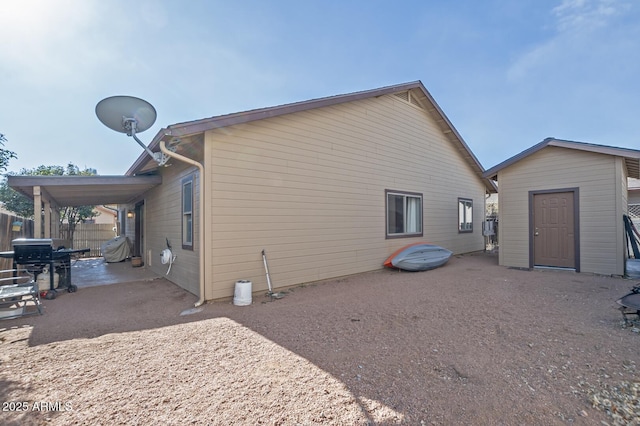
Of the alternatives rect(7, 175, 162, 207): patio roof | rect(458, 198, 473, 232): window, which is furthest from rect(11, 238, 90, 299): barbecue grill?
rect(458, 198, 473, 232): window

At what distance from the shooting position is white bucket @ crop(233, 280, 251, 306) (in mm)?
4953

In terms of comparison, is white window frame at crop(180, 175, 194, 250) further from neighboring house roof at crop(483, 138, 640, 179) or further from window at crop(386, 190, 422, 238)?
neighboring house roof at crop(483, 138, 640, 179)

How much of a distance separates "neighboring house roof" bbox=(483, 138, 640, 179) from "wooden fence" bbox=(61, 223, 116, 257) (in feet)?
56.2

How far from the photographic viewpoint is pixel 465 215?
11.8m

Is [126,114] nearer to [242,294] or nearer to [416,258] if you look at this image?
[242,294]

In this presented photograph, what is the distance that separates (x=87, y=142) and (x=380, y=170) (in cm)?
1666

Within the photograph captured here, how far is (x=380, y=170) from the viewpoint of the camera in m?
8.07

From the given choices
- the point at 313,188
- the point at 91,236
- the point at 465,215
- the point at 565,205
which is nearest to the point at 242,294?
the point at 313,188

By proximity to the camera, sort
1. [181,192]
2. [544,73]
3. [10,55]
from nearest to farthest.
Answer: [10,55] → [181,192] → [544,73]

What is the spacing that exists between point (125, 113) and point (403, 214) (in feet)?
23.5

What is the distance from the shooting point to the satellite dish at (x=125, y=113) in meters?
4.51

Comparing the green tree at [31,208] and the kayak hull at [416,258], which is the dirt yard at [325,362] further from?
the green tree at [31,208]

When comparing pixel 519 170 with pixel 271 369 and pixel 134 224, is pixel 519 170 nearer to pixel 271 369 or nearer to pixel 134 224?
pixel 271 369

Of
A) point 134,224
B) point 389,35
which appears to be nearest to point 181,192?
point 134,224
